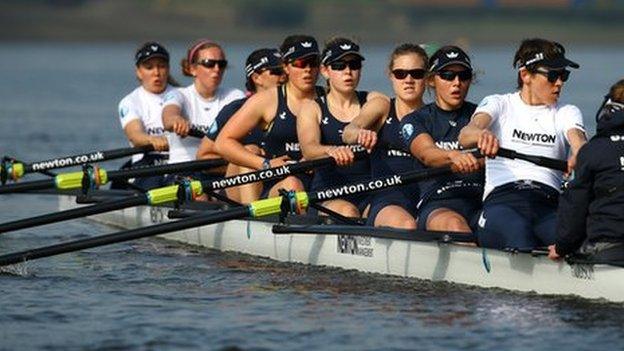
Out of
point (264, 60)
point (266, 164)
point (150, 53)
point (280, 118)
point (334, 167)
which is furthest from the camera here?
point (150, 53)

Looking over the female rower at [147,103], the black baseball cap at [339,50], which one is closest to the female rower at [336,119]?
the black baseball cap at [339,50]

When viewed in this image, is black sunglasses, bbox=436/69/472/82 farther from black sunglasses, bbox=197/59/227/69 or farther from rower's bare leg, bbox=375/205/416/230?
black sunglasses, bbox=197/59/227/69

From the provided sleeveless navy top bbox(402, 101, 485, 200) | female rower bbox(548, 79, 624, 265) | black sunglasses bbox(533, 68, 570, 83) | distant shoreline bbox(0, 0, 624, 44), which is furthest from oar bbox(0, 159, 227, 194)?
distant shoreline bbox(0, 0, 624, 44)

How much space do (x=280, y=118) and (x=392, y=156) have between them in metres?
1.41

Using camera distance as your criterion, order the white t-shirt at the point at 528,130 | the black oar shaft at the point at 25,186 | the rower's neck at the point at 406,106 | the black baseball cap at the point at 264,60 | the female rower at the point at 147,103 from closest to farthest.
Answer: the white t-shirt at the point at 528,130
the rower's neck at the point at 406,106
the black oar shaft at the point at 25,186
the black baseball cap at the point at 264,60
the female rower at the point at 147,103

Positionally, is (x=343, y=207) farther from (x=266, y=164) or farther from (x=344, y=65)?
(x=344, y=65)

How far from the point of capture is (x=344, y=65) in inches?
521

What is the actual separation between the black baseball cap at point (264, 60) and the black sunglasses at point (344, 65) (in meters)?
2.41

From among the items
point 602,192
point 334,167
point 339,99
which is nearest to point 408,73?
point 339,99

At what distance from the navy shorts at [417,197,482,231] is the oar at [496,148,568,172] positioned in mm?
804

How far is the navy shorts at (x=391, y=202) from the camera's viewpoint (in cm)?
1282

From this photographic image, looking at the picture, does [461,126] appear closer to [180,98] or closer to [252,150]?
[252,150]

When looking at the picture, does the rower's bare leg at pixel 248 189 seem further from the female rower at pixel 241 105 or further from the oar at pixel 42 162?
the oar at pixel 42 162

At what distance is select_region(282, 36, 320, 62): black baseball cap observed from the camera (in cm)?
1382
